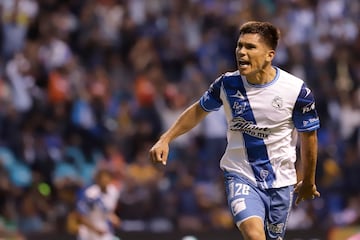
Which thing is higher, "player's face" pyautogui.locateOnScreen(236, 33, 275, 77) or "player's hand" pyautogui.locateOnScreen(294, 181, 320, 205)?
"player's face" pyautogui.locateOnScreen(236, 33, 275, 77)

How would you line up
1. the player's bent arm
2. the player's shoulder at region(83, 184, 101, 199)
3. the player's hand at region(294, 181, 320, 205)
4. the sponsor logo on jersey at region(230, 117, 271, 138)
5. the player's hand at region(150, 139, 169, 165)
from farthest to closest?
the player's shoulder at region(83, 184, 101, 199) → the player's bent arm → the player's hand at region(294, 181, 320, 205) → the sponsor logo on jersey at region(230, 117, 271, 138) → the player's hand at region(150, 139, 169, 165)

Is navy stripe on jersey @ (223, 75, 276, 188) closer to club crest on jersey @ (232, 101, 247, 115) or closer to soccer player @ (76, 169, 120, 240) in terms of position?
club crest on jersey @ (232, 101, 247, 115)

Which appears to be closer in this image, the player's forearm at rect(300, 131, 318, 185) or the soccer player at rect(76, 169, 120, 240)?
the player's forearm at rect(300, 131, 318, 185)

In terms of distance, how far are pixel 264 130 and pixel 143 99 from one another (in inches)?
344

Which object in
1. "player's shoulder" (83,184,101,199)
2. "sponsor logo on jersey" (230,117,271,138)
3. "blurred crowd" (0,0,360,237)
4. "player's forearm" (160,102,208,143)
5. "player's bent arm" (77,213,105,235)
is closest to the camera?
"sponsor logo on jersey" (230,117,271,138)

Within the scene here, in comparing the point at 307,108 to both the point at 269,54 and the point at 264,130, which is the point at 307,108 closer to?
the point at 264,130

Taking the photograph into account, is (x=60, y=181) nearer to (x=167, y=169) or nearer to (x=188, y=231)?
(x=167, y=169)

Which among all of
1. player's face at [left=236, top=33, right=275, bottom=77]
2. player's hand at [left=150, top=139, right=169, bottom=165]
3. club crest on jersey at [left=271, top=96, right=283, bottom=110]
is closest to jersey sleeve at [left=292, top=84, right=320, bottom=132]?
club crest on jersey at [left=271, top=96, right=283, bottom=110]

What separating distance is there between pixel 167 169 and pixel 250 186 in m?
7.80

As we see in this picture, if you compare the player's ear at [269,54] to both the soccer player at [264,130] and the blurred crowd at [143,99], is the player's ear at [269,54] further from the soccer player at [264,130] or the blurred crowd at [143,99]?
the blurred crowd at [143,99]

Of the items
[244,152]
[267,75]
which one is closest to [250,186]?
[244,152]

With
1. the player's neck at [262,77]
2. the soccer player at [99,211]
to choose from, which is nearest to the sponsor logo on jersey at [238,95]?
the player's neck at [262,77]

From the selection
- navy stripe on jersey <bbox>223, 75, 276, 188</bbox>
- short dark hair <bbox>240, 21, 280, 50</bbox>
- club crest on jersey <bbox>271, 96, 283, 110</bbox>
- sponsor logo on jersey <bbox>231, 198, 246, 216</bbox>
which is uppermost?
short dark hair <bbox>240, 21, 280, 50</bbox>

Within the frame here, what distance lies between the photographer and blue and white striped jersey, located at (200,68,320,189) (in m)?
9.19
